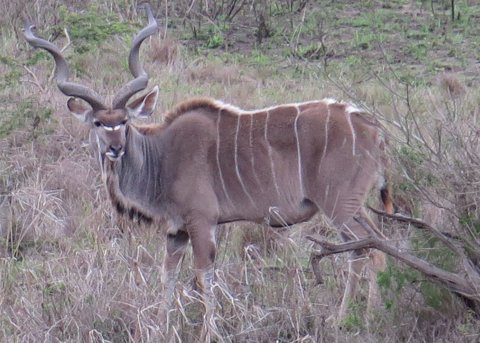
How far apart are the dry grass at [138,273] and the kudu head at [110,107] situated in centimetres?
40

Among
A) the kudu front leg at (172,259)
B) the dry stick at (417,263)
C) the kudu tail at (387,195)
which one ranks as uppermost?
the dry stick at (417,263)

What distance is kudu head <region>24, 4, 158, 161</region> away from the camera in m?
4.76

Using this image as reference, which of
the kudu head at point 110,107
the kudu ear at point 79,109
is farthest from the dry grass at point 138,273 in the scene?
the kudu ear at point 79,109

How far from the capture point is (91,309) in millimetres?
3889

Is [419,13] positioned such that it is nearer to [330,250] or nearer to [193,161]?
[193,161]

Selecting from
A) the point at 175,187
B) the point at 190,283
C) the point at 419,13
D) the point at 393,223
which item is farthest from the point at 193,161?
the point at 419,13

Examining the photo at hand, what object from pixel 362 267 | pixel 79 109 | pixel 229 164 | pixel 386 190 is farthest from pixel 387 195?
pixel 79 109

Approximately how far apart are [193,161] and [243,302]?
3.40ft

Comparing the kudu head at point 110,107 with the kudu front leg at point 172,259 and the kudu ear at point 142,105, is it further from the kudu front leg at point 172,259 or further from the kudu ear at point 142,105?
the kudu front leg at point 172,259

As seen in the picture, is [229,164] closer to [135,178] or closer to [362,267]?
[135,178]

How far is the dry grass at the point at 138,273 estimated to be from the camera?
3734 mm

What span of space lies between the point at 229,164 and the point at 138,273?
0.94 m

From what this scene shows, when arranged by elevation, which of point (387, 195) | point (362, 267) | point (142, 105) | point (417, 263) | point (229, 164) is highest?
point (142, 105)

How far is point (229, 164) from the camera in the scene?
4863mm
